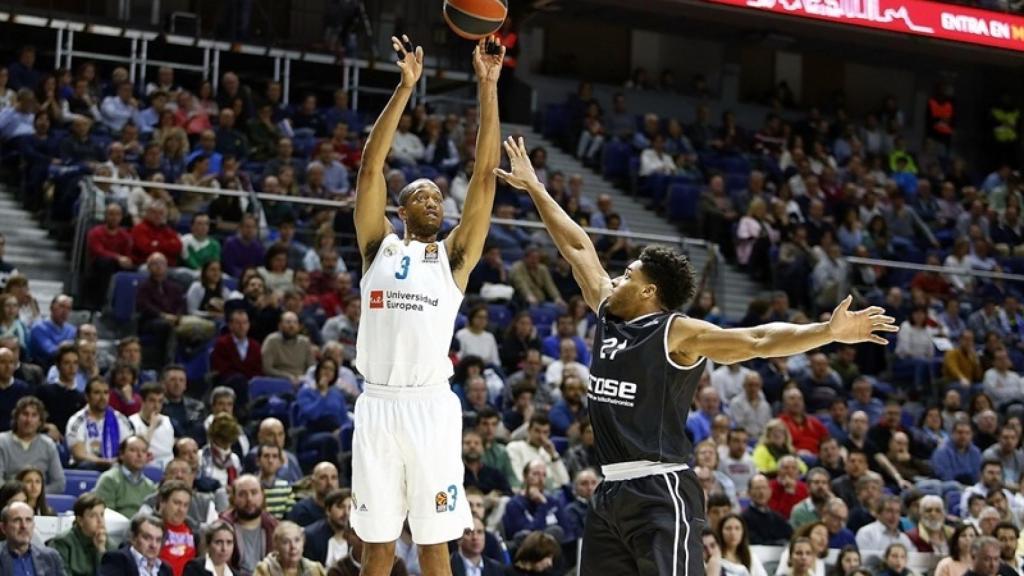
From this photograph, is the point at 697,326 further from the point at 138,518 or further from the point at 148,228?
the point at 148,228

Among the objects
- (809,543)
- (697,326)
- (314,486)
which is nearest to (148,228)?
(314,486)

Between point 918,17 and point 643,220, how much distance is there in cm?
519

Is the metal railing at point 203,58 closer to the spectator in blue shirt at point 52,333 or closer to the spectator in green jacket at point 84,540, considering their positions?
the spectator in blue shirt at point 52,333

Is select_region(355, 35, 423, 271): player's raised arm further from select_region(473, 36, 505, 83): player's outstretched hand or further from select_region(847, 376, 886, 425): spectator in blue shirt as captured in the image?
select_region(847, 376, 886, 425): spectator in blue shirt

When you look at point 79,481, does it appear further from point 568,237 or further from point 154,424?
point 568,237

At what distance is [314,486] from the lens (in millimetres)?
12086

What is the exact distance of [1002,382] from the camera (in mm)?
19188

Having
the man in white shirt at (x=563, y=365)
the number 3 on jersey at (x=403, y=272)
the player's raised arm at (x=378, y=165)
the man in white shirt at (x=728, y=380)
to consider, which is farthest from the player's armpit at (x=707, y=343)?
the man in white shirt at (x=728, y=380)

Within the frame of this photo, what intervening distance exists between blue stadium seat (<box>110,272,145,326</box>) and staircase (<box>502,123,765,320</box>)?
6.98 m

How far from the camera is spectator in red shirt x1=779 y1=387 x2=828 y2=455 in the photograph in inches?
642

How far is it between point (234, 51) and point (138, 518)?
12.3m

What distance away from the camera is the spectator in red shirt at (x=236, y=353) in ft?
47.3

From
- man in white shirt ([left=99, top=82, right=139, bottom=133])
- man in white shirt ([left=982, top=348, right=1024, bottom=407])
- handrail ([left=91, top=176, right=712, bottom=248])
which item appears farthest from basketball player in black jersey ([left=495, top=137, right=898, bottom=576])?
man in white shirt ([left=982, top=348, right=1024, bottom=407])

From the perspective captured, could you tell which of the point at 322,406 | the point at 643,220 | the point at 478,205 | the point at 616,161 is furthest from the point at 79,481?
the point at 616,161
